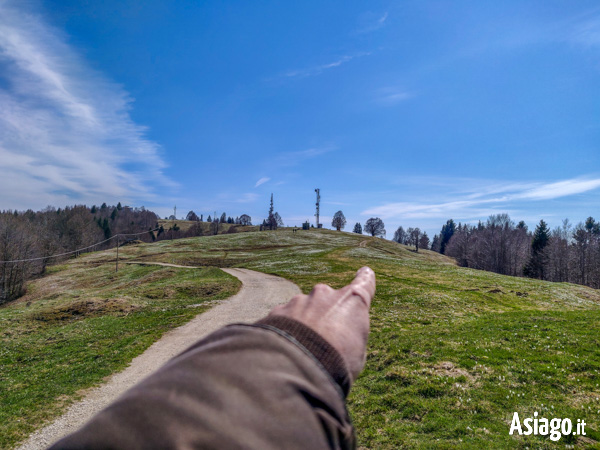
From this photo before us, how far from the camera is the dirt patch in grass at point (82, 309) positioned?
69.5 feet

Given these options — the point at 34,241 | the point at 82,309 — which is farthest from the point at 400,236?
the point at 82,309

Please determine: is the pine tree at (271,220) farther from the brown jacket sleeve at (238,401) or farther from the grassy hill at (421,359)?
the brown jacket sleeve at (238,401)

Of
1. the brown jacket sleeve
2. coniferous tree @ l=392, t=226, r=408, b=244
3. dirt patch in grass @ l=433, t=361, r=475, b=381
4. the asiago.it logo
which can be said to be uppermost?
coniferous tree @ l=392, t=226, r=408, b=244

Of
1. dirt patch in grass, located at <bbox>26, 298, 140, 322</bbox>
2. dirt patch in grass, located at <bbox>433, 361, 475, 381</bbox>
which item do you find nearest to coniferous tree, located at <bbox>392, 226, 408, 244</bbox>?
dirt patch in grass, located at <bbox>26, 298, 140, 322</bbox>

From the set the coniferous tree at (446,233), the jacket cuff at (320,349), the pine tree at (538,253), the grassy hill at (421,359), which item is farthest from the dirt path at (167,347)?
the coniferous tree at (446,233)

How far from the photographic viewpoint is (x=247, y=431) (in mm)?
703

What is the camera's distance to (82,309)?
22172mm

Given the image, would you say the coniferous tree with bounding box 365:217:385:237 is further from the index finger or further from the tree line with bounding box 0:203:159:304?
the index finger

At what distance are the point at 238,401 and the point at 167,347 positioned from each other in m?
16.2

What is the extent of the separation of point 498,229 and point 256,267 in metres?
98.4

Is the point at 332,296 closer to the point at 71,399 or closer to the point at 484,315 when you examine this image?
the point at 71,399

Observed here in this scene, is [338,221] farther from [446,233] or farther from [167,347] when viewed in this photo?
[167,347]

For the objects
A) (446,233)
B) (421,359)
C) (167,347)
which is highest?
(446,233)

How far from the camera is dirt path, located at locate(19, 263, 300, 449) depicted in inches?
340
